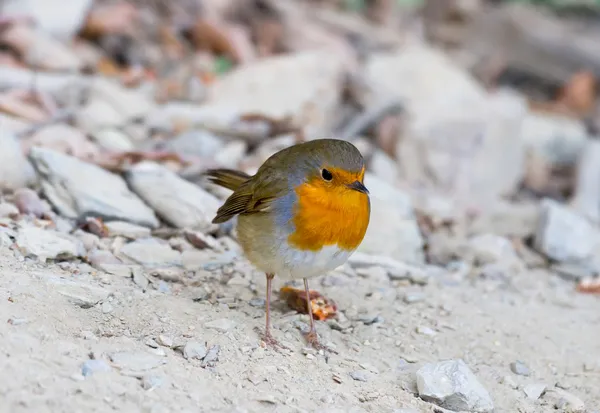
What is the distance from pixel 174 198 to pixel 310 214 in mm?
1358

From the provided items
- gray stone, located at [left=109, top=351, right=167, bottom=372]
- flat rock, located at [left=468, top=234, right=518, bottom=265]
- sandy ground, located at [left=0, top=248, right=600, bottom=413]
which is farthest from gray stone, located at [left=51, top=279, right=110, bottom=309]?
flat rock, located at [left=468, top=234, right=518, bottom=265]

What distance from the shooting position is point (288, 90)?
22.6ft

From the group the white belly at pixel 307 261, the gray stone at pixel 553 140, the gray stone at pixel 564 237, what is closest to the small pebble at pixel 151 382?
the white belly at pixel 307 261

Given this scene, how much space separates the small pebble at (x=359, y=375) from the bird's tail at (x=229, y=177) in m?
1.19

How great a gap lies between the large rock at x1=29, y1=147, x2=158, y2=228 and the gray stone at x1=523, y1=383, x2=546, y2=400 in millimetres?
2086

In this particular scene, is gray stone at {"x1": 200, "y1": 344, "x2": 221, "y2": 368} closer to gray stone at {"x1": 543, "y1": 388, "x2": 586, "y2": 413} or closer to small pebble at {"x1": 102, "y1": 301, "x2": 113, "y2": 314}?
small pebble at {"x1": 102, "y1": 301, "x2": 113, "y2": 314}

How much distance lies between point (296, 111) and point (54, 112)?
1.82 metres

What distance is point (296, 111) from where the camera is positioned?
6.71m

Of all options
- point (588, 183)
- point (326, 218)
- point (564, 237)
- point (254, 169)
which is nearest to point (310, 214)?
point (326, 218)

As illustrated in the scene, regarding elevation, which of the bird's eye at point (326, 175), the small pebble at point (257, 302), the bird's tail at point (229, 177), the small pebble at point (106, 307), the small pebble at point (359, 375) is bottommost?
the small pebble at point (257, 302)

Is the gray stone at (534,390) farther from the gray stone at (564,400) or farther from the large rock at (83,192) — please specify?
the large rock at (83,192)

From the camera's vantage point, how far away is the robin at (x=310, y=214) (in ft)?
12.0

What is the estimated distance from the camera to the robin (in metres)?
3.66

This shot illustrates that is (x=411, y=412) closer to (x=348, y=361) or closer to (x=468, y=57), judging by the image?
(x=348, y=361)
